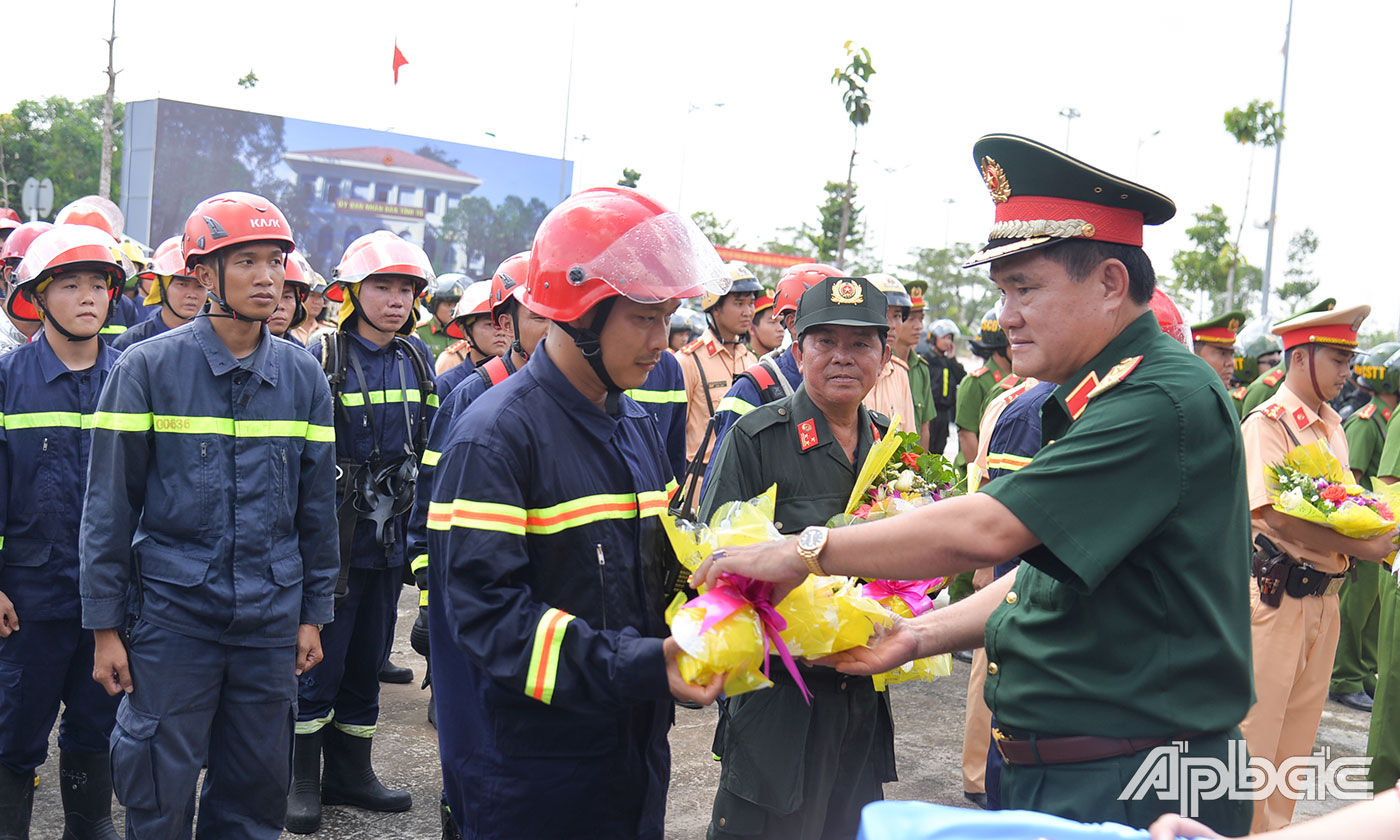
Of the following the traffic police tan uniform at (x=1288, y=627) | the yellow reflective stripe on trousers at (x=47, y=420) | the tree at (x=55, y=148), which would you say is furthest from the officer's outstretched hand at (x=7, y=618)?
the tree at (x=55, y=148)

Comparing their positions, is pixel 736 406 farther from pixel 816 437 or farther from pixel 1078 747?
pixel 1078 747

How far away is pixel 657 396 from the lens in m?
6.76

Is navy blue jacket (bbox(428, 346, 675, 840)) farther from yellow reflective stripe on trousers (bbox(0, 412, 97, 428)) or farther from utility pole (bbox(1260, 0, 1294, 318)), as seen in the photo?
utility pole (bbox(1260, 0, 1294, 318))

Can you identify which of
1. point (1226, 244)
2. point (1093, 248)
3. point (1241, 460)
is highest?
point (1226, 244)

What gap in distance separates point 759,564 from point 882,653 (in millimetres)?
775

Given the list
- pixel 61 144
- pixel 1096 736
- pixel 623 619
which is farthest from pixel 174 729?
pixel 61 144

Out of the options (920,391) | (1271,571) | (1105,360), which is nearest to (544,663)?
(1105,360)

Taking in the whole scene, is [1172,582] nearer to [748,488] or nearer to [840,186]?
[748,488]

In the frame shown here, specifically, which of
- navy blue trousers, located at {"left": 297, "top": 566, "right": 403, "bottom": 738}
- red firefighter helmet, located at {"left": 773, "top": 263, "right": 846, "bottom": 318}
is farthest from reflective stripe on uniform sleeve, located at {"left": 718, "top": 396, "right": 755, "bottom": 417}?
navy blue trousers, located at {"left": 297, "top": 566, "right": 403, "bottom": 738}

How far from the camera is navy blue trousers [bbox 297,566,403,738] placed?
17.2ft

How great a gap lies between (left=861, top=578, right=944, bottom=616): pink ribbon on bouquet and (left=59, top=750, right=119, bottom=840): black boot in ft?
11.4

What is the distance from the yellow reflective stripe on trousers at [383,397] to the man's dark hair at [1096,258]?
12.4 ft

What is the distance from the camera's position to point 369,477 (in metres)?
5.35

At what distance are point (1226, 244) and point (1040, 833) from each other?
36.6 m
